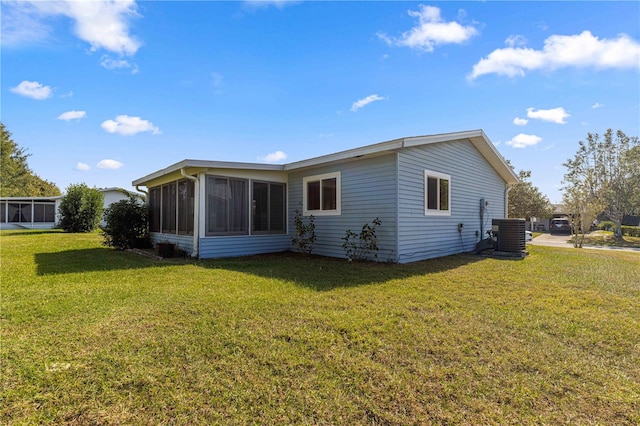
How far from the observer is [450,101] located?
10398mm

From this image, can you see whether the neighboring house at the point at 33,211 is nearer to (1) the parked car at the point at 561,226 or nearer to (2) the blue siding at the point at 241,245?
(2) the blue siding at the point at 241,245

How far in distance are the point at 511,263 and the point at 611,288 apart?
8.41 ft

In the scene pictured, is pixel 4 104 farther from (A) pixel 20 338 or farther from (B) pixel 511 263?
(B) pixel 511 263

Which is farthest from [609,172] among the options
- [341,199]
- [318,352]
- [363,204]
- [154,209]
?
[318,352]

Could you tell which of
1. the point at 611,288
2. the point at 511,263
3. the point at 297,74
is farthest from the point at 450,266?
the point at 297,74

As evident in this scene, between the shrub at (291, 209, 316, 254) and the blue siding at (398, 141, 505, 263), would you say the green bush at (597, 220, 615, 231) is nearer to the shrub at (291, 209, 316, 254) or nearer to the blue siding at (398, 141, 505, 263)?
the blue siding at (398, 141, 505, 263)

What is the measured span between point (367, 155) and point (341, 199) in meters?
1.43

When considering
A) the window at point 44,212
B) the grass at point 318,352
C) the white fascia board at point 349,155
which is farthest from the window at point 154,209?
the window at point 44,212

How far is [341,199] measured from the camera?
827cm

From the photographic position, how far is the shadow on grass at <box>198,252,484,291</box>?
17.8 feet

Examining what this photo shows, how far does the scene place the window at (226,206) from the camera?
823 centimetres

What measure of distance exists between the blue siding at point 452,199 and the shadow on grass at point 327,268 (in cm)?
56

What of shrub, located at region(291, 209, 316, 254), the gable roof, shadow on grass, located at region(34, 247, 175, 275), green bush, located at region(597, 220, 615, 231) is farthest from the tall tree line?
green bush, located at region(597, 220, 615, 231)

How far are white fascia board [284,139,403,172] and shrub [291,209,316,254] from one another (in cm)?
143
